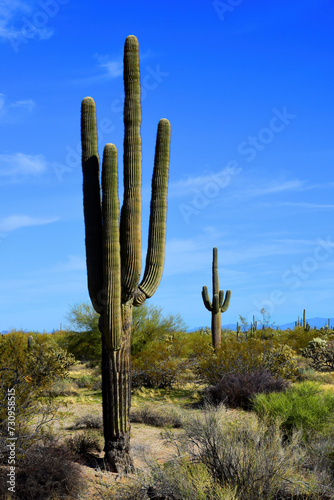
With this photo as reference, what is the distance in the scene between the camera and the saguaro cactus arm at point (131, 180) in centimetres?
870

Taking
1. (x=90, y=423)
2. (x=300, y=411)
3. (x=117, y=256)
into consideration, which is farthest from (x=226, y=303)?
(x=117, y=256)

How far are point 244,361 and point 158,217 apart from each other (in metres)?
7.09

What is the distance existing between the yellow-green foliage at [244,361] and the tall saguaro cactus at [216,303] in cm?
440

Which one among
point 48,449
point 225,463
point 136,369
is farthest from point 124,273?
point 136,369

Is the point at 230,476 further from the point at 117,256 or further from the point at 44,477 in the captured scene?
the point at 117,256

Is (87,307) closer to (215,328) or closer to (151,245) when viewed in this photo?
(215,328)

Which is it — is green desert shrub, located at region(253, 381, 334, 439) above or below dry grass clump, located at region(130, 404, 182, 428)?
above

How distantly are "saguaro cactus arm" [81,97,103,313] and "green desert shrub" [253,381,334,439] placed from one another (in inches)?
143

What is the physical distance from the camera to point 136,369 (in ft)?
56.6

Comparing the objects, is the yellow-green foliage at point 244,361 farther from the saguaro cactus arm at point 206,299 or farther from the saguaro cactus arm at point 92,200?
the saguaro cactus arm at point 92,200

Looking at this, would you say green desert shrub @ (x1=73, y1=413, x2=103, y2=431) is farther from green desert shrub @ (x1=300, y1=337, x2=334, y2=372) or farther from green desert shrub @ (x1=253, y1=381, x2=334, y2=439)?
green desert shrub @ (x1=300, y1=337, x2=334, y2=372)

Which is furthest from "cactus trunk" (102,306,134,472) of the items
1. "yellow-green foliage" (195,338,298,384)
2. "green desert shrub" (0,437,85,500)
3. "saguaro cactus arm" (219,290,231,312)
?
"saguaro cactus arm" (219,290,231,312)

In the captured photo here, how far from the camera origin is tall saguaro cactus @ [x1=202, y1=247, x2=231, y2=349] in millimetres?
21156

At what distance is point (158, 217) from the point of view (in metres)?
9.62
